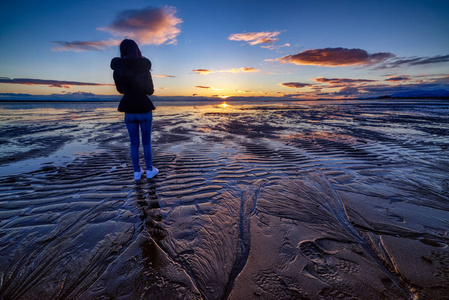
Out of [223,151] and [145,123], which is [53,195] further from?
[223,151]

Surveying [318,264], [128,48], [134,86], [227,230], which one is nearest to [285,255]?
[318,264]

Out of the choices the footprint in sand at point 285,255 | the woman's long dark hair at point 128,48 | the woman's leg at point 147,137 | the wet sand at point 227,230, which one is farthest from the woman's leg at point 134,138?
the footprint in sand at point 285,255

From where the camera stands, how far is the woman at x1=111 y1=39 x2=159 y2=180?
345 cm

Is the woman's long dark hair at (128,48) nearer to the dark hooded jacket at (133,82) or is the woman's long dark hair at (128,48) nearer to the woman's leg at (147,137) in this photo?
the dark hooded jacket at (133,82)

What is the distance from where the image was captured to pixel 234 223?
2.59 meters

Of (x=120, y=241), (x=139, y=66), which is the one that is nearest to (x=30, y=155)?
(x=139, y=66)

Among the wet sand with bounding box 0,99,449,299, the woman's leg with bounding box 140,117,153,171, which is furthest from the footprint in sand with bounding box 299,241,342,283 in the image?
the woman's leg with bounding box 140,117,153,171

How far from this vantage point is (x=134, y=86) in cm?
355

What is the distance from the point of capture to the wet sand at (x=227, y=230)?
167 centimetres

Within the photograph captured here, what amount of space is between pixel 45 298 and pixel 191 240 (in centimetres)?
137

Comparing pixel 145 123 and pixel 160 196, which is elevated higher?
pixel 145 123

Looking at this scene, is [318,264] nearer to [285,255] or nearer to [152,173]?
[285,255]

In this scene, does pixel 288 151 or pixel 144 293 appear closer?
pixel 144 293

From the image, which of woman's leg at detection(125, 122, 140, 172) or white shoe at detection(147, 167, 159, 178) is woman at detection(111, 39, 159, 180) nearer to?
woman's leg at detection(125, 122, 140, 172)
